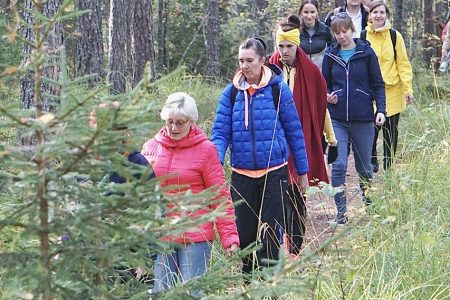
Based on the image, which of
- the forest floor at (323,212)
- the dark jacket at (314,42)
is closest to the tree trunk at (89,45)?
the forest floor at (323,212)

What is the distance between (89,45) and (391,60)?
5.66 m

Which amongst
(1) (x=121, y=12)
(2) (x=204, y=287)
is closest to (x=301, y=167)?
(2) (x=204, y=287)

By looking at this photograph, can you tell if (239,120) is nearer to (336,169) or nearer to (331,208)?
(336,169)

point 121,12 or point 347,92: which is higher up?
point 121,12

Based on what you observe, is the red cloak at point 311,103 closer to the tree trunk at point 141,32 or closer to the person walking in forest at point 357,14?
the person walking in forest at point 357,14

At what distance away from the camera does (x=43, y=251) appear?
206 centimetres

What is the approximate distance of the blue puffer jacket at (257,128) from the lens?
4961 millimetres

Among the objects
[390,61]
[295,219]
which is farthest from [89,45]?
[295,219]

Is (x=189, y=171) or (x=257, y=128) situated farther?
(x=257, y=128)

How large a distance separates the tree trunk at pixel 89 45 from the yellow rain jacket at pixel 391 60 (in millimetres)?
5279

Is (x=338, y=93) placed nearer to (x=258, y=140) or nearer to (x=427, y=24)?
(x=258, y=140)

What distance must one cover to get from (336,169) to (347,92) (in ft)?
2.40

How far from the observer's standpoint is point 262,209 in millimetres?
5098

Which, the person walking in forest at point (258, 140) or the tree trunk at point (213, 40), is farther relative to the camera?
the tree trunk at point (213, 40)
